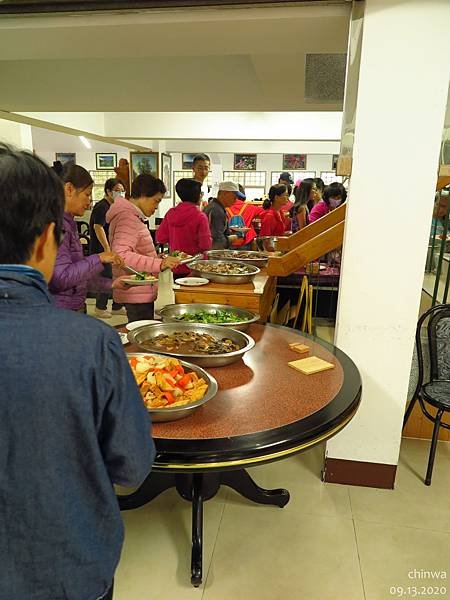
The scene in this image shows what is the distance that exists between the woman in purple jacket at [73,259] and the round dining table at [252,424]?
1.78 ft

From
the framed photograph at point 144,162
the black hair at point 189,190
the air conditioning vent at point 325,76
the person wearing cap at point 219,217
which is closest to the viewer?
the air conditioning vent at point 325,76

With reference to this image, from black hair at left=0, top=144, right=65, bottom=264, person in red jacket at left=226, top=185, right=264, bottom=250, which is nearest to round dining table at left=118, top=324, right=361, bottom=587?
black hair at left=0, top=144, right=65, bottom=264

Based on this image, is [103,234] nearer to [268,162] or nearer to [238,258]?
[238,258]

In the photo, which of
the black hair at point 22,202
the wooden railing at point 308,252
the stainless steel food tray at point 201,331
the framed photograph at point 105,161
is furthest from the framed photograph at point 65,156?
the black hair at point 22,202

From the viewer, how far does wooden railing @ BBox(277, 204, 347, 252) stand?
11.5 ft

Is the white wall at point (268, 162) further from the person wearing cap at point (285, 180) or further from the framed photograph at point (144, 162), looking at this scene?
the person wearing cap at point (285, 180)

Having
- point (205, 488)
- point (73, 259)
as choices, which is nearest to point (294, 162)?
point (73, 259)

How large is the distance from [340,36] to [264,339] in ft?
5.09

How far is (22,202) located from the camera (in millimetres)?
713

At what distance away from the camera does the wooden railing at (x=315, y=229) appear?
352 cm

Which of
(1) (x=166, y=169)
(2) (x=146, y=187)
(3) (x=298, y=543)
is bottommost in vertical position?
(3) (x=298, y=543)

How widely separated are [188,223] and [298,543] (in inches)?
94.9

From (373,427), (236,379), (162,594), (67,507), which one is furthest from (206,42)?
(162,594)

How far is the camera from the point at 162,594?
1.67 meters
